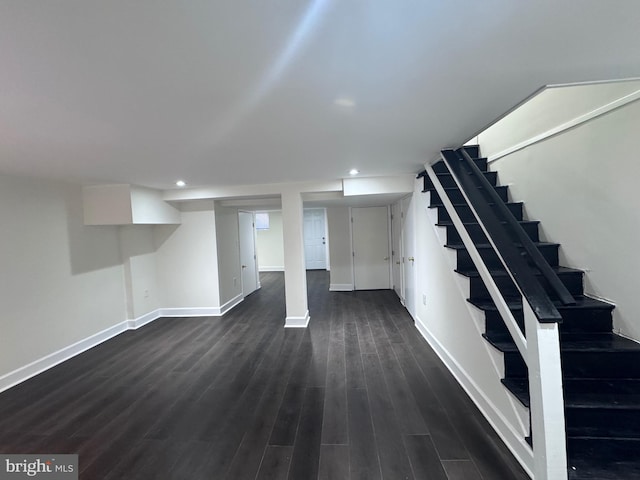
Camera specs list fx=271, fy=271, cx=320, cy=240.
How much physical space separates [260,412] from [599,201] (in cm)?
306

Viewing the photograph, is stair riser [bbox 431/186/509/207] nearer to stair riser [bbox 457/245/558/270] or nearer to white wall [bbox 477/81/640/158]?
white wall [bbox 477/81/640/158]

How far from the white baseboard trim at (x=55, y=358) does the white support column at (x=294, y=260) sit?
8.54ft

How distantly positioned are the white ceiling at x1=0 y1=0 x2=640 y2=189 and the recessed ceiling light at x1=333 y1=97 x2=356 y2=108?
0.04 metres

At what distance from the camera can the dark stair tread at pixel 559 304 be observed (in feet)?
6.22

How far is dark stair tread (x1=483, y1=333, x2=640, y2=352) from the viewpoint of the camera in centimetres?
170

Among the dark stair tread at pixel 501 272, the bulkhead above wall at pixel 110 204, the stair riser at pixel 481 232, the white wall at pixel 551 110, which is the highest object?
the white wall at pixel 551 110

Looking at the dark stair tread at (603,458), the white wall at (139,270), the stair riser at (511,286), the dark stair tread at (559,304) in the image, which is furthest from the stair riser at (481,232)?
the white wall at (139,270)

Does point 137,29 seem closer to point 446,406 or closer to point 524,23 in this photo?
point 524,23

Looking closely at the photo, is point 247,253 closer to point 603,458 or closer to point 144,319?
point 144,319

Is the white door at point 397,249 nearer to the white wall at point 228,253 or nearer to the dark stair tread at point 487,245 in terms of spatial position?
the dark stair tread at point 487,245

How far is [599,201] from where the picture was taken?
194 cm

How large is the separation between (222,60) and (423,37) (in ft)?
2.54

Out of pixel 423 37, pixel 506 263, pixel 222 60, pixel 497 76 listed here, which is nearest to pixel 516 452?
pixel 506 263

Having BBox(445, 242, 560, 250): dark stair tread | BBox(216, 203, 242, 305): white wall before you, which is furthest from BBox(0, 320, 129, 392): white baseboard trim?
BBox(445, 242, 560, 250): dark stair tread
